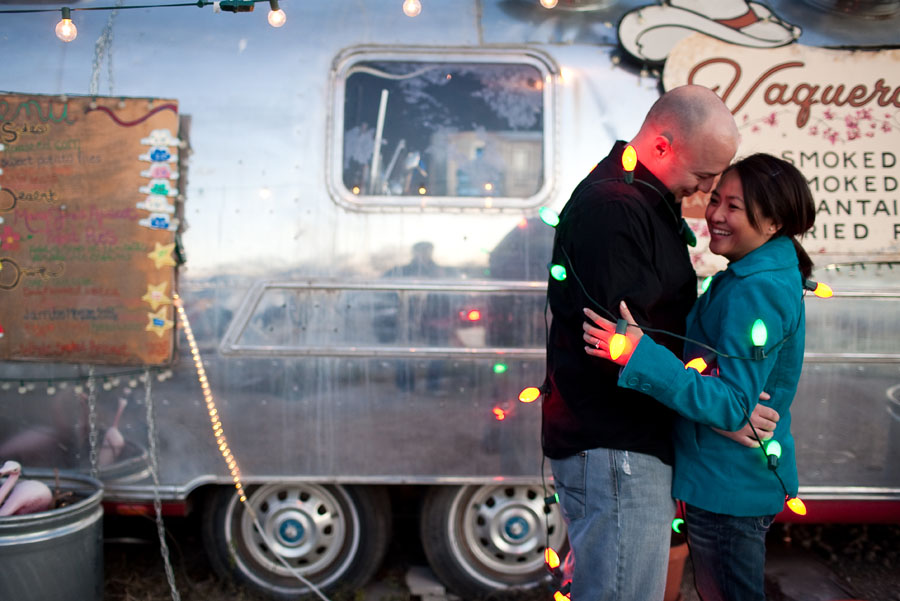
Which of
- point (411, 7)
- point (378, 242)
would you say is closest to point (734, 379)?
point (378, 242)

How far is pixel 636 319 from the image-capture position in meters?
1.91

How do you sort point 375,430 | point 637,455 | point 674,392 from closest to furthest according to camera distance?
point 674,392 < point 637,455 < point 375,430

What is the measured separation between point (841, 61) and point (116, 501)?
4.10m

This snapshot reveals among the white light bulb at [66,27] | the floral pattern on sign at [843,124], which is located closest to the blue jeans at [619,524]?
the floral pattern on sign at [843,124]

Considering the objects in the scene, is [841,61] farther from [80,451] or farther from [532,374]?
[80,451]

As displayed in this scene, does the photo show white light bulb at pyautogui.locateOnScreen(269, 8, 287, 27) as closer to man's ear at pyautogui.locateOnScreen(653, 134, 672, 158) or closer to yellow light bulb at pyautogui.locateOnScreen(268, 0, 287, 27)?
yellow light bulb at pyautogui.locateOnScreen(268, 0, 287, 27)

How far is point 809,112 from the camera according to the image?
11.1 ft

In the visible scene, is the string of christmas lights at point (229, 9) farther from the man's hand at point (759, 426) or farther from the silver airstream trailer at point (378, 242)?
the man's hand at point (759, 426)

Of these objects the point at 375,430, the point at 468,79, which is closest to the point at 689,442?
the point at 375,430

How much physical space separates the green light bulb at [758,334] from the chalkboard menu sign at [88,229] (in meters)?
2.59

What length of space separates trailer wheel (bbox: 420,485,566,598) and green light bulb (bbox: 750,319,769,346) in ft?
6.27

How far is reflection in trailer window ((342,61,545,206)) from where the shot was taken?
11.1 ft

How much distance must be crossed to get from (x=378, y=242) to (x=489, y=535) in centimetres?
158

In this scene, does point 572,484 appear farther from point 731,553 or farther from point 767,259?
point 767,259
